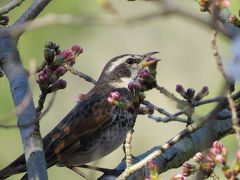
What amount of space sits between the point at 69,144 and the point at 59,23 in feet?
13.3

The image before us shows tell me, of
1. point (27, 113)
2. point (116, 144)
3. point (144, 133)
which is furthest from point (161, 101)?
point (27, 113)

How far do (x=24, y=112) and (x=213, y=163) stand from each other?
5.23ft

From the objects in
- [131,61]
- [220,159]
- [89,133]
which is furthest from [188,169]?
[131,61]

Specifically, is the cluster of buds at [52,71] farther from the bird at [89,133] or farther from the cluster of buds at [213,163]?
the bird at [89,133]

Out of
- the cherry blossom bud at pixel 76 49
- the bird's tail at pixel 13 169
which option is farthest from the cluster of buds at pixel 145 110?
the bird's tail at pixel 13 169

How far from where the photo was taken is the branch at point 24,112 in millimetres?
4125

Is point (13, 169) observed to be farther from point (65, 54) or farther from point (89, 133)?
point (65, 54)

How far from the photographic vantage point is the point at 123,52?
1144 centimetres

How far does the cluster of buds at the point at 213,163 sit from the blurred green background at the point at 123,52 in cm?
586

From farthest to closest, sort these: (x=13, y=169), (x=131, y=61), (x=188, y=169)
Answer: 1. (x=131, y=61)
2. (x=13, y=169)
3. (x=188, y=169)

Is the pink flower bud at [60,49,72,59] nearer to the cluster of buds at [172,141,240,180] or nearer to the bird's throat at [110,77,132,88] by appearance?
the cluster of buds at [172,141,240,180]

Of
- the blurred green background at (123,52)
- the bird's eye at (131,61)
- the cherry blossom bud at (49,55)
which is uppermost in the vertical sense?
the cherry blossom bud at (49,55)

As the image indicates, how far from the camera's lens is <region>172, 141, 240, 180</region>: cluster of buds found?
2.90m

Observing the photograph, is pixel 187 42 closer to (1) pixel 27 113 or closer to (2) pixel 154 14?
(1) pixel 27 113
